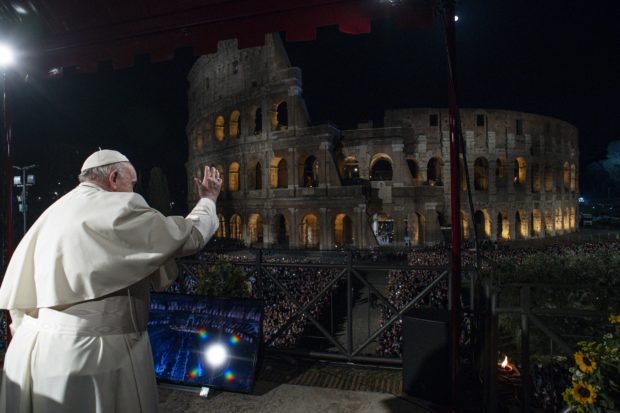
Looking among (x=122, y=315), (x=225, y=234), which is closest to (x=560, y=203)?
(x=225, y=234)

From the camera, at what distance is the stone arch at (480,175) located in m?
35.9

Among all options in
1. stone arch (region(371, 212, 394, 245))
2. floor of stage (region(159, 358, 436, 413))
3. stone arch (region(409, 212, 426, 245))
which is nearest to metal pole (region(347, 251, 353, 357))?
floor of stage (region(159, 358, 436, 413))

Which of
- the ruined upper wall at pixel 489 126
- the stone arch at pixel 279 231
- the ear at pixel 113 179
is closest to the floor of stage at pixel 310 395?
the ear at pixel 113 179

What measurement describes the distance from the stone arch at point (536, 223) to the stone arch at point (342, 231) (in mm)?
19854

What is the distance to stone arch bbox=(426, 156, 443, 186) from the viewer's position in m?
34.0

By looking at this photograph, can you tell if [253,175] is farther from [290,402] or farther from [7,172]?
[290,402]

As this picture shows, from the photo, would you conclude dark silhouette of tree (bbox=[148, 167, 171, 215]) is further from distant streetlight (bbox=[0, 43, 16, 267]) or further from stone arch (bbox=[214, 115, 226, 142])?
distant streetlight (bbox=[0, 43, 16, 267])

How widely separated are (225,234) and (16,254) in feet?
106

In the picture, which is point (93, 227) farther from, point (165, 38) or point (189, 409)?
point (165, 38)

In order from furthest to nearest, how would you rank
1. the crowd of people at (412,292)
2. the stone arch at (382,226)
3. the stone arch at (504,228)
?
1. the stone arch at (382,226)
2. the stone arch at (504,228)
3. the crowd of people at (412,292)

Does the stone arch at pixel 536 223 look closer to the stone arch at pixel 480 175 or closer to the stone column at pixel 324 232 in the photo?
the stone arch at pixel 480 175

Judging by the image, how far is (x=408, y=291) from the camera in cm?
1107

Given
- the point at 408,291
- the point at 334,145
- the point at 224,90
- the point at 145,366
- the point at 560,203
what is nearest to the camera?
the point at 145,366

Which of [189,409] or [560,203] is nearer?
[189,409]
